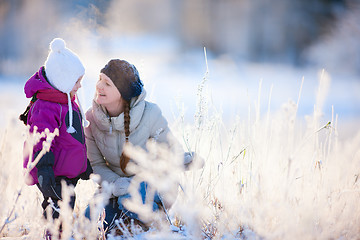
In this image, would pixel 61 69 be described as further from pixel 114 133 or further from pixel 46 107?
pixel 114 133

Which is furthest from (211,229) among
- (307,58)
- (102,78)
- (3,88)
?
(307,58)

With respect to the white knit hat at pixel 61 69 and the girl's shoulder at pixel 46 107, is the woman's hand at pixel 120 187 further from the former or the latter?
the girl's shoulder at pixel 46 107

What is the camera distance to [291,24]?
17172 mm

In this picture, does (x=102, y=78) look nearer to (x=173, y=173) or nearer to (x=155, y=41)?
(x=173, y=173)

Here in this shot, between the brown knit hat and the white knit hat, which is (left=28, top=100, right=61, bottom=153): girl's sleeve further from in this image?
the brown knit hat

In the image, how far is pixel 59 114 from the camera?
6.54ft

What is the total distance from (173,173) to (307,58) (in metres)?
16.3

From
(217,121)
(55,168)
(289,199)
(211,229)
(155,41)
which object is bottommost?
(155,41)

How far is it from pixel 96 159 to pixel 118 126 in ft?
0.95

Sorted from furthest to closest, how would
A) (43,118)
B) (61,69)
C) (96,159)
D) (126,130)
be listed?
1. (96,159)
2. (126,130)
3. (61,69)
4. (43,118)

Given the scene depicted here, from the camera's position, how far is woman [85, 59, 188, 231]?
221cm

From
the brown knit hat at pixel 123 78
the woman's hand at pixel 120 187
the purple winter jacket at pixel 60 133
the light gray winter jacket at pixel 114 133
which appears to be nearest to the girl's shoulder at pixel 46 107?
the purple winter jacket at pixel 60 133

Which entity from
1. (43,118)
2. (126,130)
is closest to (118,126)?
(126,130)

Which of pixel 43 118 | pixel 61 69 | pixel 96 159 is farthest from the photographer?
pixel 96 159
